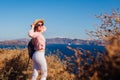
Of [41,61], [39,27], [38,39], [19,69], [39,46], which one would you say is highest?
[39,27]

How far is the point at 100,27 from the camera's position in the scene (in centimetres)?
1283

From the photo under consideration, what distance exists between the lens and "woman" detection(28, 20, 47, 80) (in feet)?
33.2

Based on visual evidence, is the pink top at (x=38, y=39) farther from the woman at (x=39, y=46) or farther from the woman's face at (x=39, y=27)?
the woman's face at (x=39, y=27)

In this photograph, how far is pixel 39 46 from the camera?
10172mm

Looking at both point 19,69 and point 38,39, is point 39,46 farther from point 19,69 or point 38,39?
point 19,69

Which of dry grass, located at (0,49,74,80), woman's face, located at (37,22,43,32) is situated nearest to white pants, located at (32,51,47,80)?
woman's face, located at (37,22,43,32)

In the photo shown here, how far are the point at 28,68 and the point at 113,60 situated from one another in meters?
8.28

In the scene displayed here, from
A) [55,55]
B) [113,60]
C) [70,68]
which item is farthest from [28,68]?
[113,60]

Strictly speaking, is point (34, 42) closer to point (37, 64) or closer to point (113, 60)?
point (37, 64)

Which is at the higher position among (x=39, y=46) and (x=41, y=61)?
(x=39, y=46)

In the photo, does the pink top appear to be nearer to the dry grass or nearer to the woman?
the woman

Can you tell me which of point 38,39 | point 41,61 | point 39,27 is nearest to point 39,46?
point 38,39

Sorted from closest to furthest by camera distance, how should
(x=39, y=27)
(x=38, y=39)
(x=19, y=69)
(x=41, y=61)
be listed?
(x=41, y=61)
(x=38, y=39)
(x=39, y=27)
(x=19, y=69)

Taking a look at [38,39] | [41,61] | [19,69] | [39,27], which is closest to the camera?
[41,61]
